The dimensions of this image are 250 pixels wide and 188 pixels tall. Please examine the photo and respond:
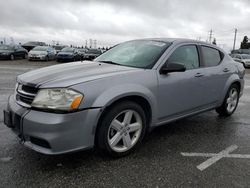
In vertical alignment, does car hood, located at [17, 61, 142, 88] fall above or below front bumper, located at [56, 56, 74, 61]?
above

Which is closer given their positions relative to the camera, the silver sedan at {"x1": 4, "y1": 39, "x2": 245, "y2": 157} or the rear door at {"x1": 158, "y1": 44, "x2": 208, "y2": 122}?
the silver sedan at {"x1": 4, "y1": 39, "x2": 245, "y2": 157}

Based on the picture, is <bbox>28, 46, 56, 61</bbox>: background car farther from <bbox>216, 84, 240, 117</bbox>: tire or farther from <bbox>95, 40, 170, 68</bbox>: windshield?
<bbox>216, 84, 240, 117</bbox>: tire

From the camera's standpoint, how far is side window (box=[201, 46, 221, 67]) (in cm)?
453

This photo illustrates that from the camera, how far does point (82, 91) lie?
2.79m

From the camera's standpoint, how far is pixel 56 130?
267 centimetres

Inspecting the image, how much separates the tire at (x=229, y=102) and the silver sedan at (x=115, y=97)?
60cm

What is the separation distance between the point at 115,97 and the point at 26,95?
3.41 feet

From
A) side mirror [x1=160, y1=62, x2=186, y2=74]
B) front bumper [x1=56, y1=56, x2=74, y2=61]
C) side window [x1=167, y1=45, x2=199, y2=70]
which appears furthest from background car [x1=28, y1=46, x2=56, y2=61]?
side mirror [x1=160, y1=62, x2=186, y2=74]

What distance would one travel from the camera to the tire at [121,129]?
3.02 meters

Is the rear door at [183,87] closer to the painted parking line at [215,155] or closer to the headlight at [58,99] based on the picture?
the painted parking line at [215,155]

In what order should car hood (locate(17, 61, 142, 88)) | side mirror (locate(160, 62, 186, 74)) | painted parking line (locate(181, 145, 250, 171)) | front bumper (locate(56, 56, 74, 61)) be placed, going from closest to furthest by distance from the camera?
car hood (locate(17, 61, 142, 88))
painted parking line (locate(181, 145, 250, 171))
side mirror (locate(160, 62, 186, 74))
front bumper (locate(56, 56, 74, 61))

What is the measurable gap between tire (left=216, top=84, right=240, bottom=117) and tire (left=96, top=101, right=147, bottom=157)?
2432 millimetres

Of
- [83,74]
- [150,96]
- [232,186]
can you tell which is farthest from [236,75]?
[83,74]

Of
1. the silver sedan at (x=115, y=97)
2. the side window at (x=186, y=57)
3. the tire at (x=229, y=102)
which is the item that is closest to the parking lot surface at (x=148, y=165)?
the silver sedan at (x=115, y=97)
